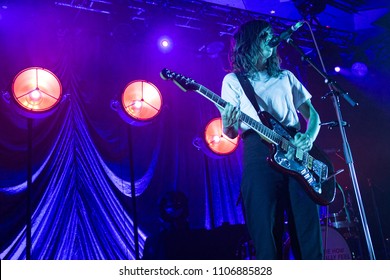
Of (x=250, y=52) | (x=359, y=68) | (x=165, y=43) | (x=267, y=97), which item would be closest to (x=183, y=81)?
(x=250, y=52)

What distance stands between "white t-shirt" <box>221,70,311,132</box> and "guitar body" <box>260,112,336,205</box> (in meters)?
0.10

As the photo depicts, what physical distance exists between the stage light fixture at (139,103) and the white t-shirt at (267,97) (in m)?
2.56

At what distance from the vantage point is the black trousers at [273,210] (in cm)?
220

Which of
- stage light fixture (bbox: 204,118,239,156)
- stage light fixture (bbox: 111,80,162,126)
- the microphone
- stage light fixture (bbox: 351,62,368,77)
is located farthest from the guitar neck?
stage light fixture (bbox: 351,62,368,77)

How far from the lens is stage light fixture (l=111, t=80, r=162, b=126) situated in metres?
5.05

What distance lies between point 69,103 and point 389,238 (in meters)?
5.36

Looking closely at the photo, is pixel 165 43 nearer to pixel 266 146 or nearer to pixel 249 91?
pixel 249 91

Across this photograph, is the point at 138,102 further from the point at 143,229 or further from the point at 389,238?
the point at 389,238

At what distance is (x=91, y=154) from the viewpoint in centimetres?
512

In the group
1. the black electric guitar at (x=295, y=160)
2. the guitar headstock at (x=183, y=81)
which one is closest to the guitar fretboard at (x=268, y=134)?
the black electric guitar at (x=295, y=160)

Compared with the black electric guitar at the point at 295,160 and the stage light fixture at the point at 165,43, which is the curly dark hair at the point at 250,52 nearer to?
the black electric guitar at the point at 295,160

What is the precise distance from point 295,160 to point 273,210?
460 millimetres

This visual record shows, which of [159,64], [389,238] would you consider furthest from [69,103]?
[389,238]
